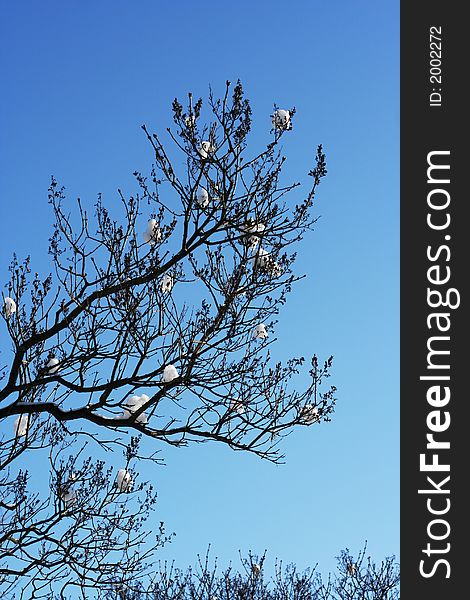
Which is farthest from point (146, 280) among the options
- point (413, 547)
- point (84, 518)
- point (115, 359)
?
point (413, 547)

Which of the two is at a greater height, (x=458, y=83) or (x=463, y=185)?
(x=458, y=83)

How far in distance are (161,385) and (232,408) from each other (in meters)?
0.57

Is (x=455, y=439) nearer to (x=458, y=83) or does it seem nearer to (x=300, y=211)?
(x=300, y=211)

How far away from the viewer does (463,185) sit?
5766mm

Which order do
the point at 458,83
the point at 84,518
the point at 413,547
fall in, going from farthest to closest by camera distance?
1. the point at 84,518
2. the point at 458,83
3. the point at 413,547

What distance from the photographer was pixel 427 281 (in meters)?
5.79

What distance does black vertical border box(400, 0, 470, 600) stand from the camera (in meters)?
5.49

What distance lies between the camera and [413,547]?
18.1ft

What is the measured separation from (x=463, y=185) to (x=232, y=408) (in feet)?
7.70

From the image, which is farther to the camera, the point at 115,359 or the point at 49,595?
the point at 49,595

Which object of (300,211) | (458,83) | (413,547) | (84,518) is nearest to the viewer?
(413,547)

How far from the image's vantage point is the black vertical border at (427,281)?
5.49 metres

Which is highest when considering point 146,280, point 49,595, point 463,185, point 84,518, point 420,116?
point 420,116

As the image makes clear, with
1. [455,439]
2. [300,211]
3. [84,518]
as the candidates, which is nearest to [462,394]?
[455,439]
